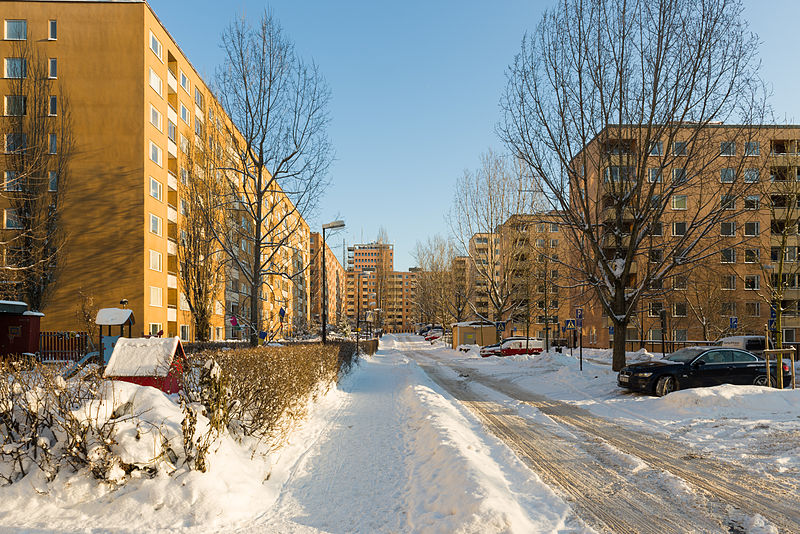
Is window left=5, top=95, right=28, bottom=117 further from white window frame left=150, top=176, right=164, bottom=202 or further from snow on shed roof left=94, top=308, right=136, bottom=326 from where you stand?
snow on shed roof left=94, top=308, right=136, bottom=326

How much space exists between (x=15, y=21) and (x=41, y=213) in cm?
1305

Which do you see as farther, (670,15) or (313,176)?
(313,176)

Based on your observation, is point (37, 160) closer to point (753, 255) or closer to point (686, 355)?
point (686, 355)

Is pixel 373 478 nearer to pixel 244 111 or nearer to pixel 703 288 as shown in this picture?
pixel 244 111

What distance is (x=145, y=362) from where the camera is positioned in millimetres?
9734

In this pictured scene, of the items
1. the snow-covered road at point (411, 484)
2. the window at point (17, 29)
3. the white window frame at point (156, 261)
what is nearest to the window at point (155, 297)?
the white window frame at point (156, 261)

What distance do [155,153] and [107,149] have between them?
2968mm

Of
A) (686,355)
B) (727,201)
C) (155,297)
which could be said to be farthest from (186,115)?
(686,355)

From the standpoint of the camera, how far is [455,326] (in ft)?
153

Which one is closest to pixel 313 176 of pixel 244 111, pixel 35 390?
pixel 244 111

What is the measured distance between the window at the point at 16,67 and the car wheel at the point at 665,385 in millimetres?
36109

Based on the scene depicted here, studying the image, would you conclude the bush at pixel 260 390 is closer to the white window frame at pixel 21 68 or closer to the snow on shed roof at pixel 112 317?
the snow on shed roof at pixel 112 317

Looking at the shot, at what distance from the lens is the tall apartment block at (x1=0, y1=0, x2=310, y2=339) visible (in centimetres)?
3097

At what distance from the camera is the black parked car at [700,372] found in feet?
48.3
